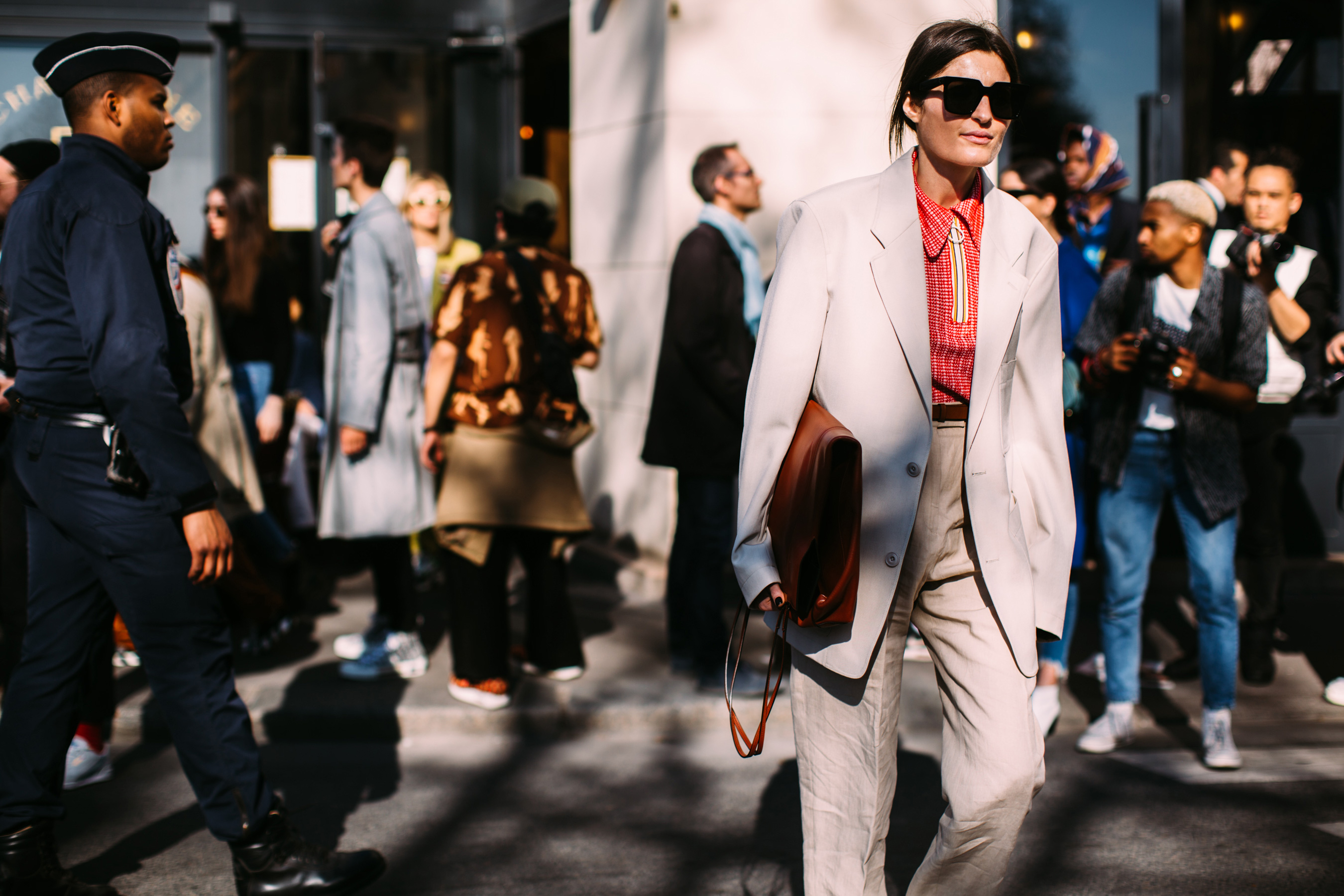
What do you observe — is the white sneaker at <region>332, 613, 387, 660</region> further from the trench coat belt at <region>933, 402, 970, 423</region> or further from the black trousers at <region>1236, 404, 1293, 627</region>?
the black trousers at <region>1236, 404, 1293, 627</region>

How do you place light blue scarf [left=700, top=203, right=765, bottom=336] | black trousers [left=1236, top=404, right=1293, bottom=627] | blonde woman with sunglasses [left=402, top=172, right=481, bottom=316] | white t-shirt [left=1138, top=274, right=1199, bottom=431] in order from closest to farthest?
white t-shirt [left=1138, top=274, right=1199, bottom=431] → light blue scarf [left=700, top=203, right=765, bottom=336] → black trousers [left=1236, top=404, right=1293, bottom=627] → blonde woman with sunglasses [left=402, top=172, right=481, bottom=316]

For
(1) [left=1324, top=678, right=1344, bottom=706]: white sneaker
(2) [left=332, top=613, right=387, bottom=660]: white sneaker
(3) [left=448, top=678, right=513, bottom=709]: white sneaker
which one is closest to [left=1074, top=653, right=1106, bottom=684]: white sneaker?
(1) [left=1324, top=678, right=1344, bottom=706]: white sneaker

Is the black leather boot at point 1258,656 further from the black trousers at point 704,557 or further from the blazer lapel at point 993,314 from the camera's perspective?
the blazer lapel at point 993,314

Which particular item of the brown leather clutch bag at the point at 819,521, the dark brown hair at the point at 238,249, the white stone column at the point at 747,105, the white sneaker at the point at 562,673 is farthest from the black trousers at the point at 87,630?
the white stone column at the point at 747,105

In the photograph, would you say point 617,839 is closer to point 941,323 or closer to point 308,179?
point 941,323

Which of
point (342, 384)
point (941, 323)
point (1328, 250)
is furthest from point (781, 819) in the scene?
point (1328, 250)

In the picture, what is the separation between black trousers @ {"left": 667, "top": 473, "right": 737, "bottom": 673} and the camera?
17.2ft

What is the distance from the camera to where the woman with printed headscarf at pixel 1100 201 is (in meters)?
6.28

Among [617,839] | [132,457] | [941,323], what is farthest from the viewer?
[617,839]

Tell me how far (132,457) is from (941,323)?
203cm

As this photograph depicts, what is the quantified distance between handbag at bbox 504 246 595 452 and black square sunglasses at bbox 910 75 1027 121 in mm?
2677

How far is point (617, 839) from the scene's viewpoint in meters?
4.02

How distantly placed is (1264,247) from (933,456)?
3588mm

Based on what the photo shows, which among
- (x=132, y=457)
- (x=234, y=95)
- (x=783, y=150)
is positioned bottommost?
(x=132, y=457)
